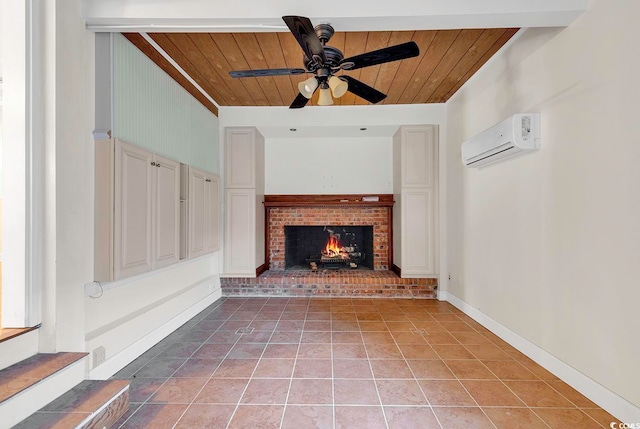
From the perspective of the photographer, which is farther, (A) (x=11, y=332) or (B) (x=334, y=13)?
(B) (x=334, y=13)

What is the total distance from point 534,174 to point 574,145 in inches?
14.7

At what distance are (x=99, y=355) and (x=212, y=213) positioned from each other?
183 centimetres

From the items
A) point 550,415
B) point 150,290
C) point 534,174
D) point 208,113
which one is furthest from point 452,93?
point 150,290

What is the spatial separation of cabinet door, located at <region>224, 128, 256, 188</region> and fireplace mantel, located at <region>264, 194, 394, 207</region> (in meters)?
0.56

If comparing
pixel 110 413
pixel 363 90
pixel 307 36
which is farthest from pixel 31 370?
pixel 363 90

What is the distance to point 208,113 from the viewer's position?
3615 millimetres

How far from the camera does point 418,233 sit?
3.98 meters

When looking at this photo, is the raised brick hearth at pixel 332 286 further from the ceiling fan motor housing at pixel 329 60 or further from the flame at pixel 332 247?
the ceiling fan motor housing at pixel 329 60

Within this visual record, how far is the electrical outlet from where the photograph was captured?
1.93 metres

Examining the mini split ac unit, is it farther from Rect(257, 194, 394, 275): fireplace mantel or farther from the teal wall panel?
the teal wall panel

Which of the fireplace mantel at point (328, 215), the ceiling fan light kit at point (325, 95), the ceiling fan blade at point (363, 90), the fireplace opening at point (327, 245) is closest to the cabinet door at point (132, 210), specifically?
the ceiling fan light kit at point (325, 95)

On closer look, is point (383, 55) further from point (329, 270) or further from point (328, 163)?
point (329, 270)

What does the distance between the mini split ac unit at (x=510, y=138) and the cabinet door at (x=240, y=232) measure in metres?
2.85

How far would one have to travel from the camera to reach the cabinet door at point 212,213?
332 centimetres
